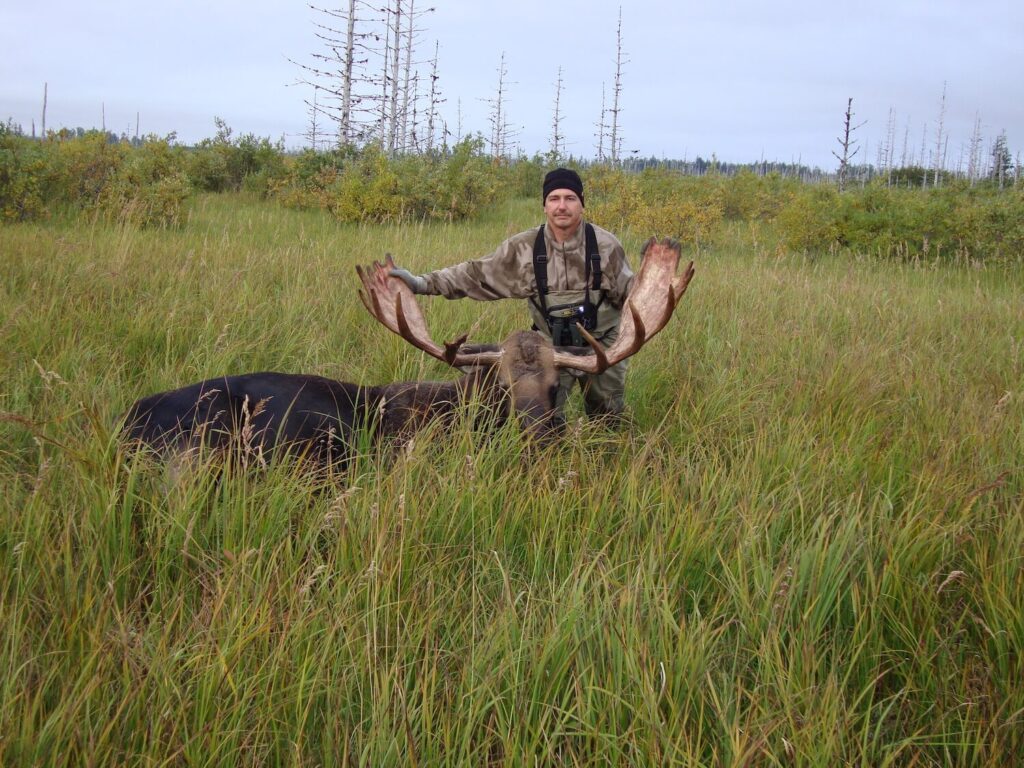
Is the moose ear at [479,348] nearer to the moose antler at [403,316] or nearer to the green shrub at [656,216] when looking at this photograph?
the moose antler at [403,316]

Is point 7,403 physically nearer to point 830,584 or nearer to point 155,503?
point 155,503

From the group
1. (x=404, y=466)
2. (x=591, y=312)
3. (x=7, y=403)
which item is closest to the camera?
(x=404, y=466)

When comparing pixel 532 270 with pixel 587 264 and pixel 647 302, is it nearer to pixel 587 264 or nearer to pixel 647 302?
pixel 587 264

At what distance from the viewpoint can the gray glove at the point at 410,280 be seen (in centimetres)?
495

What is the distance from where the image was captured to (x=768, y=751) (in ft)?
6.19

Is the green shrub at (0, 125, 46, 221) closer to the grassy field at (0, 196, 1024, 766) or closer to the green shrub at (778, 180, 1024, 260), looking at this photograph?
the grassy field at (0, 196, 1024, 766)

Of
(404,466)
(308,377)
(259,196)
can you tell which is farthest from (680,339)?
(259,196)

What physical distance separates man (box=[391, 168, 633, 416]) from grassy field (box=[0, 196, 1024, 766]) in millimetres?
709

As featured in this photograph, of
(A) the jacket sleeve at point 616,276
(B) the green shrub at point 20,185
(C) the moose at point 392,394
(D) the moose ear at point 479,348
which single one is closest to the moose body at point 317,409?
(C) the moose at point 392,394

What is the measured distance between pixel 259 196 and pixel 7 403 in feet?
38.9

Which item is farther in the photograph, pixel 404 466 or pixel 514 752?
pixel 404 466

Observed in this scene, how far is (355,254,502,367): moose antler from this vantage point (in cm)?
465

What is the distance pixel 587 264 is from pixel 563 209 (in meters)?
0.39

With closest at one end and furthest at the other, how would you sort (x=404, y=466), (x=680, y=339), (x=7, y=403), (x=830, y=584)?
(x=830, y=584)
(x=404, y=466)
(x=7, y=403)
(x=680, y=339)
